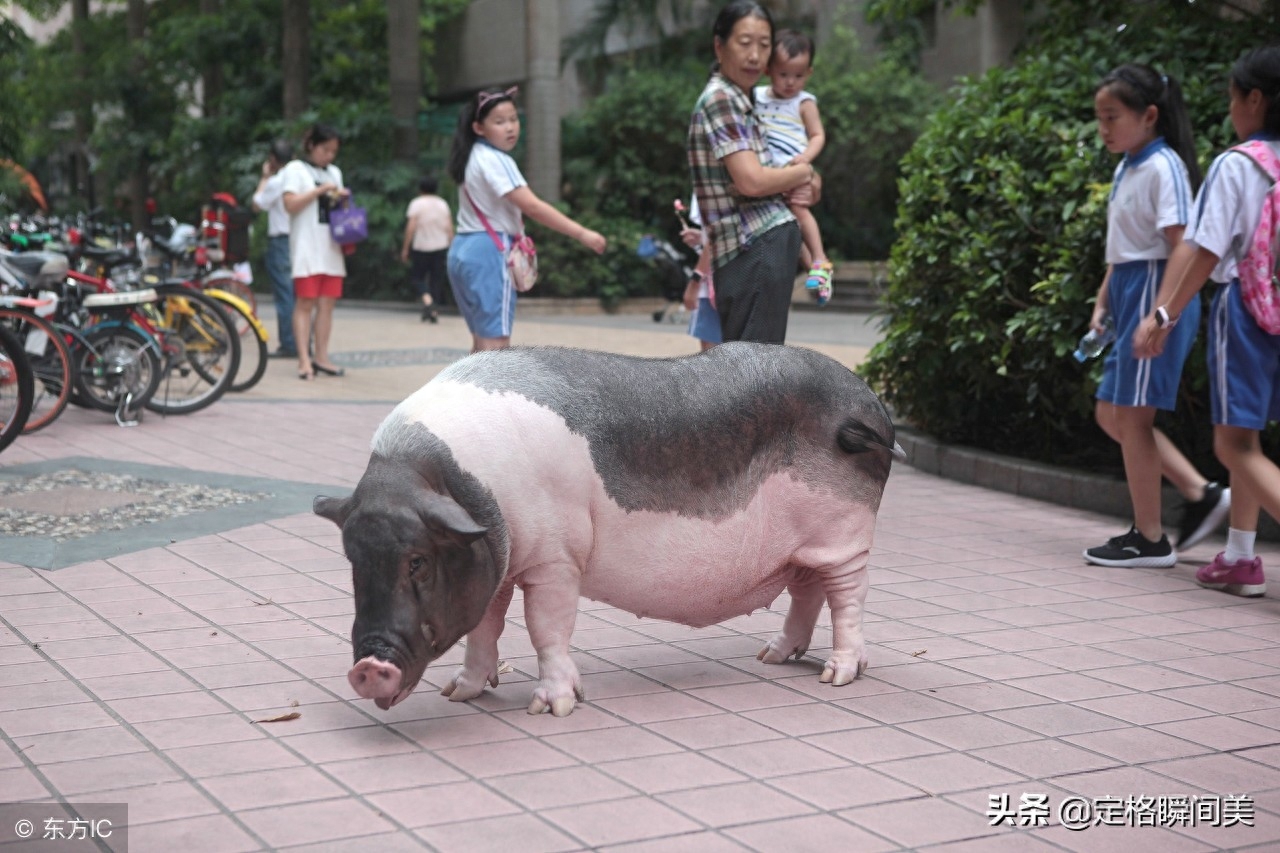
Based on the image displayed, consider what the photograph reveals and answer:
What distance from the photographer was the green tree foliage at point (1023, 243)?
24.4 feet

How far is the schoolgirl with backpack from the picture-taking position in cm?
560

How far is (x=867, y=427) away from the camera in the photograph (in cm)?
453

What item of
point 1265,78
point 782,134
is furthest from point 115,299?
point 1265,78

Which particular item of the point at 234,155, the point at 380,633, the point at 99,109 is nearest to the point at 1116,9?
the point at 380,633

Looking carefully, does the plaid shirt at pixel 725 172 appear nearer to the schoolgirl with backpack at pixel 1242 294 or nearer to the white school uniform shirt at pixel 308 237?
the schoolgirl with backpack at pixel 1242 294

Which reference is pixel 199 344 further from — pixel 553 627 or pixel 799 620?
pixel 553 627

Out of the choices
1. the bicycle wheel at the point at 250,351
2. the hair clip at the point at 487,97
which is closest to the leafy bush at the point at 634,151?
the bicycle wheel at the point at 250,351

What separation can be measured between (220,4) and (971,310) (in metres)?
26.6

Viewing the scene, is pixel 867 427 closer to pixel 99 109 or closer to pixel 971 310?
pixel 971 310

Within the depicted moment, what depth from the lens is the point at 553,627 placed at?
4.18 meters

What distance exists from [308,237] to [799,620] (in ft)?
27.2

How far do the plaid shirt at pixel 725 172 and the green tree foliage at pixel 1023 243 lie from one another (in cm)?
212

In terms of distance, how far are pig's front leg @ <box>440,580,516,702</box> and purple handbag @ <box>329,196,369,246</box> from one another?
8090 mm

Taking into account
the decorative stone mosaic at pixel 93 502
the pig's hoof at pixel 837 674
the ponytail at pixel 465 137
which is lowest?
the pig's hoof at pixel 837 674
